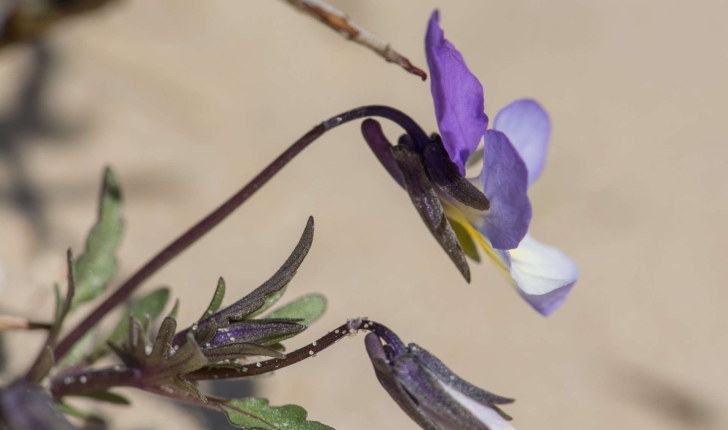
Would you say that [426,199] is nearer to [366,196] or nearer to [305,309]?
[305,309]

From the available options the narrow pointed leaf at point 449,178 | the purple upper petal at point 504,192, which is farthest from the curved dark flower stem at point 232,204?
the purple upper petal at point 504,192

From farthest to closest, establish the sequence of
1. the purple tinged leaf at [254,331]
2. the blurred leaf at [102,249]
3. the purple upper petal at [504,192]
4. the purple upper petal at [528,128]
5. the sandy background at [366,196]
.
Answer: the sandy background at [366,196], the blurred leaf at [102,249], the purple upper petal at [528,128], the purple tinged leaf at [254,331], the purple upper petal at [504,192]

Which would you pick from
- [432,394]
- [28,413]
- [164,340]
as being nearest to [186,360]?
[164,340]

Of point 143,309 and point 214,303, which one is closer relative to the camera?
point 214,303

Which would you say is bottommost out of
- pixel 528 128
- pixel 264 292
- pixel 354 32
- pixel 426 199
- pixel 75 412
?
pixel 75 412

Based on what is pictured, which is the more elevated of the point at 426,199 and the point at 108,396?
the point at 426,199

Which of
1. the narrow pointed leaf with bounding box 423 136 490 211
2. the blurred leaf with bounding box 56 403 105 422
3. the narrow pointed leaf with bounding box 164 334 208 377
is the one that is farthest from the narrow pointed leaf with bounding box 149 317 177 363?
the narrow pointed leaf with bounding box 423 136 490 211

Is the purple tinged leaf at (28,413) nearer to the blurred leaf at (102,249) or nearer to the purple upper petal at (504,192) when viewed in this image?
the blurred leaf at (102,249)
